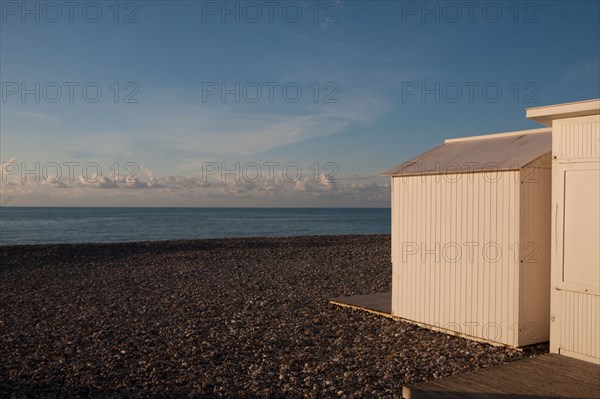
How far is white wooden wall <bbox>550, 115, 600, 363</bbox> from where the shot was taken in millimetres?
6609

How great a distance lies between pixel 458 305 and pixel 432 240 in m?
1.13

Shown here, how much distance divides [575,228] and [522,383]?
7.33 feet

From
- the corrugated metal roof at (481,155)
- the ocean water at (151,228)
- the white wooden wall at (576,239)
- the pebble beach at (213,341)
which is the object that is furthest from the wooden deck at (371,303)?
the ocean water at (151,228)

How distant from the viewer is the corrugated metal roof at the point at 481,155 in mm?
7742

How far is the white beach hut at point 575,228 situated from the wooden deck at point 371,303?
3.40 meters

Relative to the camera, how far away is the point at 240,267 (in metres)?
18.9

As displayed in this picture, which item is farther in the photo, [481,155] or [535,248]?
[481,155]

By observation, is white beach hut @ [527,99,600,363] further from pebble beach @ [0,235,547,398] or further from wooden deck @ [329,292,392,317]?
wooden deck @ [329,292,392,317]

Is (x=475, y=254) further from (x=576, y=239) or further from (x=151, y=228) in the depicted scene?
(x=151, y=228)

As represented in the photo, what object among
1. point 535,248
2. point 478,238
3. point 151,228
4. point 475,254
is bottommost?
point 151,228

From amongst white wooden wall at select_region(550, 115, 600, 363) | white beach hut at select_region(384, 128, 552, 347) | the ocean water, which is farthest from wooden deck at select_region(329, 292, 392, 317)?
the ocean water

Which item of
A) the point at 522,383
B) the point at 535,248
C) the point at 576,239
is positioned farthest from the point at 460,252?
the point at 522,383

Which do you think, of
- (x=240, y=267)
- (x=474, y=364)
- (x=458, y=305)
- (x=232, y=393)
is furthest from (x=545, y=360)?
(x=240, y=267)

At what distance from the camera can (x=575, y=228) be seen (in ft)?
22.5
